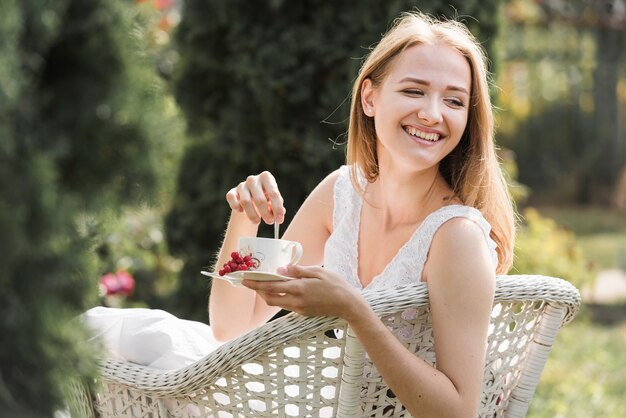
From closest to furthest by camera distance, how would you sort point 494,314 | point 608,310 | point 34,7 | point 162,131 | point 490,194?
1. point 34,7
2. point 162,131
3. point 494,314
4. point 490,194
5. point 608,310

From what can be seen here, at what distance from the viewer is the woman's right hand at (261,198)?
2152 mm

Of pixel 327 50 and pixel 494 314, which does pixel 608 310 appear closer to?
A: pixel 327 50

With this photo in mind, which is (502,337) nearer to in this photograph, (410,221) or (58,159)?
(410,221)

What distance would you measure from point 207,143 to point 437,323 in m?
2.55

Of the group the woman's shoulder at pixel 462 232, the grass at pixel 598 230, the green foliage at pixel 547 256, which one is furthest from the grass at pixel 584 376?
the woman's shoulder at pixel 462 232

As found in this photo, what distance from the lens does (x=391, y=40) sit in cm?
226

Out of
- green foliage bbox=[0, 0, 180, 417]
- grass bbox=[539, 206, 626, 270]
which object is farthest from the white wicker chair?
grass bbox=[539, 206, 626, 270]

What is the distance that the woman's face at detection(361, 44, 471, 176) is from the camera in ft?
6.93

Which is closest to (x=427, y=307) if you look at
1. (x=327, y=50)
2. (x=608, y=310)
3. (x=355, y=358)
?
(x=355, y=358)

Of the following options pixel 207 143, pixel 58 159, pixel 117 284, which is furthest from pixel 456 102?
pixel 117 284

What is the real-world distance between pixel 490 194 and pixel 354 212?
0.42 meters

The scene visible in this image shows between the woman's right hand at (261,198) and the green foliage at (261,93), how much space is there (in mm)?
1550

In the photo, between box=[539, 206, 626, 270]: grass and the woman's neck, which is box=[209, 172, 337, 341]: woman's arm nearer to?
the woman's neck

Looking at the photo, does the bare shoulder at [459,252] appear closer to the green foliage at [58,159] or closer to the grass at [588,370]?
the green foliage at [58,159]
